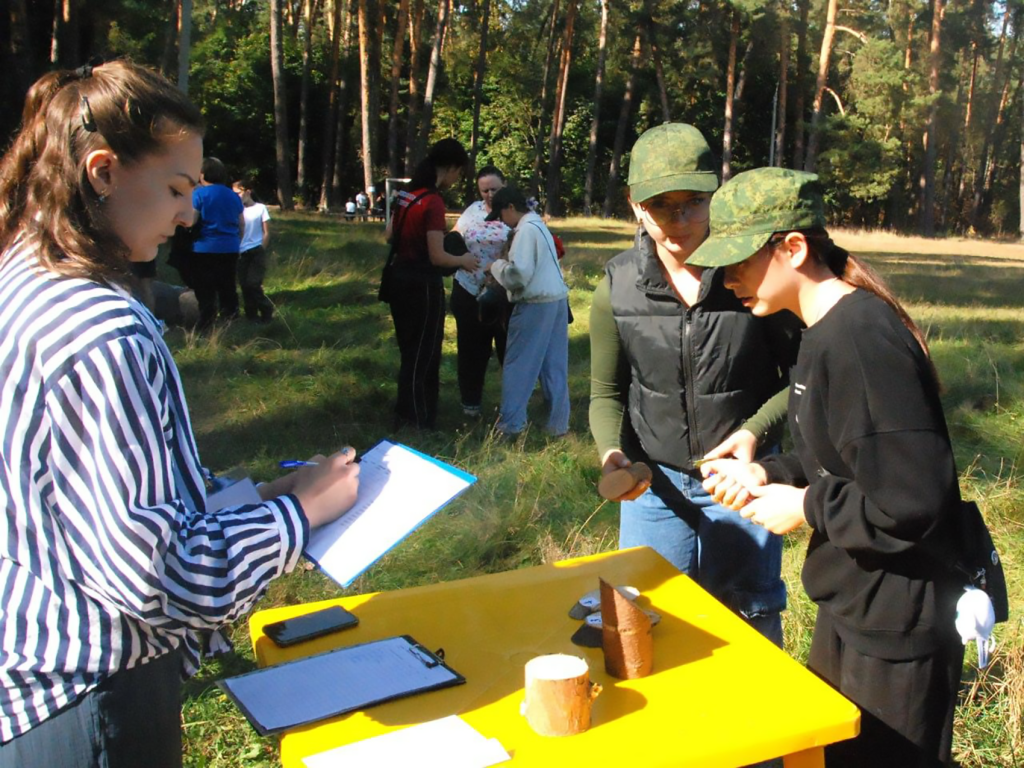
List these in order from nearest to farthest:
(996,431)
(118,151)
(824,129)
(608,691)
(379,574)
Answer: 1. (118,151)
2. (608,691)
3. (379,574)
4. (996,431)
5. (824,129)

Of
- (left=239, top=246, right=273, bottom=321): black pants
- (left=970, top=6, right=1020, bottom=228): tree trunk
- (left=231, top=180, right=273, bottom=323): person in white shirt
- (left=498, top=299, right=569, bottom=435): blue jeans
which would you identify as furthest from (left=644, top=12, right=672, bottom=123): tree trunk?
(left=498, top=299, right=569, bottom=435): blue jeans

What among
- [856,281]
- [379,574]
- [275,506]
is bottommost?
[379,574]

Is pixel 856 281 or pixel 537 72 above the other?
pixel 537 72

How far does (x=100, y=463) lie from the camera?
130cm

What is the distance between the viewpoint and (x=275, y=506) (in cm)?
153

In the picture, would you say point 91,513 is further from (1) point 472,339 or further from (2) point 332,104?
(2) point 332,104

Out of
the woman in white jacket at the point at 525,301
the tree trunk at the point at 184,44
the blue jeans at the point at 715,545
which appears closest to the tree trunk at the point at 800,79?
the tree trunk at the point at 184,44

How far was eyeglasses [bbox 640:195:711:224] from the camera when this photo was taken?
255 cm

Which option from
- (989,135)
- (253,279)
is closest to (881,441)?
(253,279)

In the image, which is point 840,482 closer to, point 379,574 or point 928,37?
point 379,574

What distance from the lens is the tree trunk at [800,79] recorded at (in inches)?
1259

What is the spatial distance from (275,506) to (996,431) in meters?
6.48

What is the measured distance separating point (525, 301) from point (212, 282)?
361 cm

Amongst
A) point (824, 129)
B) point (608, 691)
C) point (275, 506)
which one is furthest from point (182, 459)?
point (824, 129)
